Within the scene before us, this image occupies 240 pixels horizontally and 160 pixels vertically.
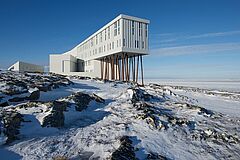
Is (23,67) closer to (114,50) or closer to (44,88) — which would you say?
(114,50)

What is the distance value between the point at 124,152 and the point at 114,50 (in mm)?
26959

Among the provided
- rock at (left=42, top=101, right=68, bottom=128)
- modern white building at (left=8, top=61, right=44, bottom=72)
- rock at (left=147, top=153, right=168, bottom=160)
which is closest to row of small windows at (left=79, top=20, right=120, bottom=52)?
modern white building at (left=8, top=61, right=44, bottom=72)

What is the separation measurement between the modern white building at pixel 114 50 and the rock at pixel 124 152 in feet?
78.9

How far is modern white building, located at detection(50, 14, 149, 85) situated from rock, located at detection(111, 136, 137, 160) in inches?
947

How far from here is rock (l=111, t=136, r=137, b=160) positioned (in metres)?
6.00

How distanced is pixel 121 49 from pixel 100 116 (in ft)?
70.1

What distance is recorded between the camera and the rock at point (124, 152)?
236 inches

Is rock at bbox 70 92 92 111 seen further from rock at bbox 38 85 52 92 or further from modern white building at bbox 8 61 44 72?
modern white building at bbox 8 61 44 72

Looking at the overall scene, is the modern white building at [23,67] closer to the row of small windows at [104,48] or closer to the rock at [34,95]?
the row of small windows at [104,48]

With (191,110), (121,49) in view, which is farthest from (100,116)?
(121,49)

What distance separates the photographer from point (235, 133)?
8609 millimetres

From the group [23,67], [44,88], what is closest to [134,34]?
[44,88]

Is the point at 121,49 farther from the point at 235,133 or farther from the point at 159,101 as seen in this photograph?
the point at 235,133

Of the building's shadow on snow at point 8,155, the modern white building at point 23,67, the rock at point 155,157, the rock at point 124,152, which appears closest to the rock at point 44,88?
the building's shadow on snow at point 8,155
